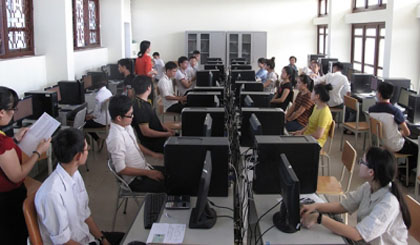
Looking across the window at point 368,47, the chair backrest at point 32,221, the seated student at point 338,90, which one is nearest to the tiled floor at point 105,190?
the seated student at point 338,90

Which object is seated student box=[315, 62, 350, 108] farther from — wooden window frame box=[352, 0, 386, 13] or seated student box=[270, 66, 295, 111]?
wooden window frame box=[352, 0, 386, 13]

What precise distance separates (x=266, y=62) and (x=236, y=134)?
14.9ft

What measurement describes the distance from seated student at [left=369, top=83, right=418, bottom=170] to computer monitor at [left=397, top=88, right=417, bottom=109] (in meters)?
0.73

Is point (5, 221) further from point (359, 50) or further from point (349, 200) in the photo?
point (359, 50)

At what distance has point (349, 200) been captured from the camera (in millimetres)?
2381

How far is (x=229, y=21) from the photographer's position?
12.7 metres

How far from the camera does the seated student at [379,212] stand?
2057mm

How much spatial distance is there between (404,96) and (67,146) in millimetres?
4703

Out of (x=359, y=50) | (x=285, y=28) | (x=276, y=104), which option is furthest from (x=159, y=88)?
(x=285, y=28)

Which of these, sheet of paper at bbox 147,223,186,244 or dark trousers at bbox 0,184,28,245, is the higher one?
sheet of paper at bbox 147,223,186,244

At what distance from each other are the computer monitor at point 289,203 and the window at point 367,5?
647 centimetres

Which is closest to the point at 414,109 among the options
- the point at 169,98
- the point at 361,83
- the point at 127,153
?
the point at 361,83

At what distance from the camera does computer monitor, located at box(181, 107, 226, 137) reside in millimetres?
3414

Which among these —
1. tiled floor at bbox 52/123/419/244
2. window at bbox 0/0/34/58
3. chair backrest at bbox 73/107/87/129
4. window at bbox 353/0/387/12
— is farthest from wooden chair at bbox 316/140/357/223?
window at bbox 353/0/387/12
